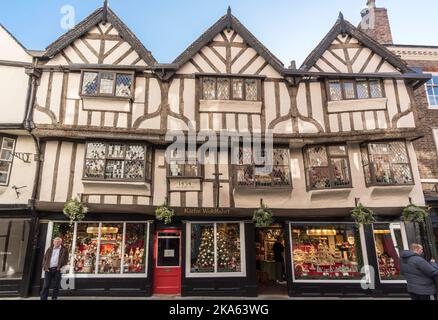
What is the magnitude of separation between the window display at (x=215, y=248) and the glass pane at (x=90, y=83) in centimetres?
604

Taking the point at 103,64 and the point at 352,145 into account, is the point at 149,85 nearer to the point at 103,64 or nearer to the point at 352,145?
the point at 103,64

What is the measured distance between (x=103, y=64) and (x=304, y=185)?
28.2ft

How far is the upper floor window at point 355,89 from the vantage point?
35.3 feet

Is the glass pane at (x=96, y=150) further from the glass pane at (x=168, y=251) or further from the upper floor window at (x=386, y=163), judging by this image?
the upper floor window at (x=386, y=163)

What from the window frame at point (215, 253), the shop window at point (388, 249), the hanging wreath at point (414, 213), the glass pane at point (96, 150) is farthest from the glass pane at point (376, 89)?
the glass pane at point (96, 150)

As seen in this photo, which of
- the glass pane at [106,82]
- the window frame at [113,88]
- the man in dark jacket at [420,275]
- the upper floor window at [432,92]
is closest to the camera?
the man in dark jacket at [420,275]

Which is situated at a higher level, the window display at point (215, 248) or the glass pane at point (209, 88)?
the glass pane at point (209, 88)

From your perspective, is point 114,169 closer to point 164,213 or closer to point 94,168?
point 94,168

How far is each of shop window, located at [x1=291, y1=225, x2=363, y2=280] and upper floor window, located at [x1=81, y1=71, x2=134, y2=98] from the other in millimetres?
7941

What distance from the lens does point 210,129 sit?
402 inches

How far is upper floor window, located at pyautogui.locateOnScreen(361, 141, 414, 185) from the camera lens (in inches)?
391

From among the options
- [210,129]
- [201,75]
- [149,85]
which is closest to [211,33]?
[201,75]

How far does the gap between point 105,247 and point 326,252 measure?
7825 mm
